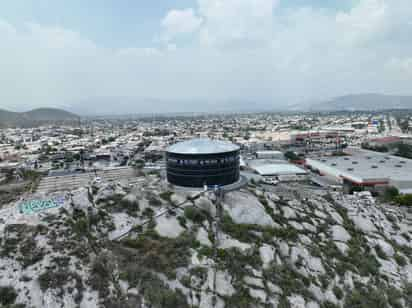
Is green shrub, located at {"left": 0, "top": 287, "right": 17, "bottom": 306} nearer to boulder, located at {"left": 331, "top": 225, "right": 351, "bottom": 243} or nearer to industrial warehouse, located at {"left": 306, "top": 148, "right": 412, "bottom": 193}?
boulder, located at {"left": 331, "top": 225, "right": 351, "bottom": 243}

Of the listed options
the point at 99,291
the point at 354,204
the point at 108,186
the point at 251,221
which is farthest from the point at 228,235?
the point at 354,204

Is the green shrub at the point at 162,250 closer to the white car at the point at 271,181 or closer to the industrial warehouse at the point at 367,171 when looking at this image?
the white car at the point at 271,181

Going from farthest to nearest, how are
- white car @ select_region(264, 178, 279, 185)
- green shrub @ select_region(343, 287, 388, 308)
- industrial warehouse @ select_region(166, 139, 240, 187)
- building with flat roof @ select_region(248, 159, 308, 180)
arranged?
building with flat roof @ select_region(248, 159, 308, 180)
white car @ select_region(264, 178, 279, 185)
industrial warehouse @ select_region(166, 139, 240, 187)
green shrub @ select_region(343, 287, 388, 308)

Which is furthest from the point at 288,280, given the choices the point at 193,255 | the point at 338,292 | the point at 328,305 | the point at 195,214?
the point at 195,214

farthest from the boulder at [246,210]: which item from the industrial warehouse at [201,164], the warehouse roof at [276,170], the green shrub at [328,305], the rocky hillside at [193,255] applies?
the warehouse roof at [276,170]

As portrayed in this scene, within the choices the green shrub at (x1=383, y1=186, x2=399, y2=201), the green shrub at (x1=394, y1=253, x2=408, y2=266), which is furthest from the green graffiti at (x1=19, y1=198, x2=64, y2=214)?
the green shrub at (x1=383, y1=186, x2=399, y2=201)

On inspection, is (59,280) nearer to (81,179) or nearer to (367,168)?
(81,179)
